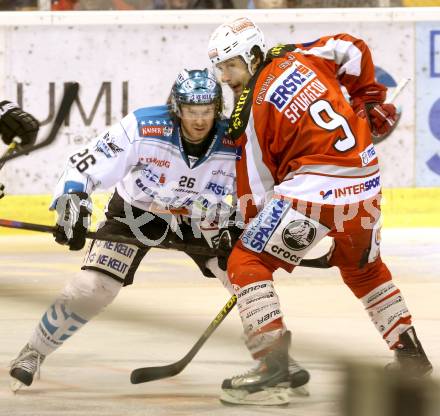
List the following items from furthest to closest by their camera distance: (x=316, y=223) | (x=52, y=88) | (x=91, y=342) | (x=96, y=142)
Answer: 1. (x=52, y=88)
2. (x=91, y=342)
3. (x=96, y=142)
4. (x=316, y=223)

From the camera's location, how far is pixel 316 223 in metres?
4.07

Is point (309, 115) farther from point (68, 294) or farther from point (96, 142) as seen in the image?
point (68, 294)

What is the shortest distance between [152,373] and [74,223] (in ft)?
2.06

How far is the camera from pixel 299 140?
408cm

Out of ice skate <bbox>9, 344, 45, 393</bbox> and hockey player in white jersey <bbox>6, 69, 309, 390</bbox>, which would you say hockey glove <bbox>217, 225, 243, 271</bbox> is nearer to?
hockey player in white jersey <bbox>6, 69, 309, 390</bbox>

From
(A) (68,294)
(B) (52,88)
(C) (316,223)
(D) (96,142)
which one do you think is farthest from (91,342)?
(B) (52,88)

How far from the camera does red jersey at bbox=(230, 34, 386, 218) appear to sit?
160 inches

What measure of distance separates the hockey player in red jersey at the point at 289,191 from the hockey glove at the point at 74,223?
0.49 meters

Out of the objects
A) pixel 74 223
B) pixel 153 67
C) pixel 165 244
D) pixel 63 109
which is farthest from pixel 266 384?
Answer: pixel 153 67

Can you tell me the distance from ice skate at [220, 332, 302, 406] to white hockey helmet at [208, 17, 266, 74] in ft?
3.26

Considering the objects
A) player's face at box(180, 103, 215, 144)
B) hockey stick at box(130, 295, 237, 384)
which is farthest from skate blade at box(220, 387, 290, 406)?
player's face at box(180, 103, 215, 144)

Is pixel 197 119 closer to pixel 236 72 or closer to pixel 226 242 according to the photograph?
pixel 236 72

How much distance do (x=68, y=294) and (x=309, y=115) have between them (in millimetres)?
1061

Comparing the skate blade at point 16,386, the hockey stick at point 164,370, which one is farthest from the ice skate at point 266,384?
the skate blade at point 16,386
